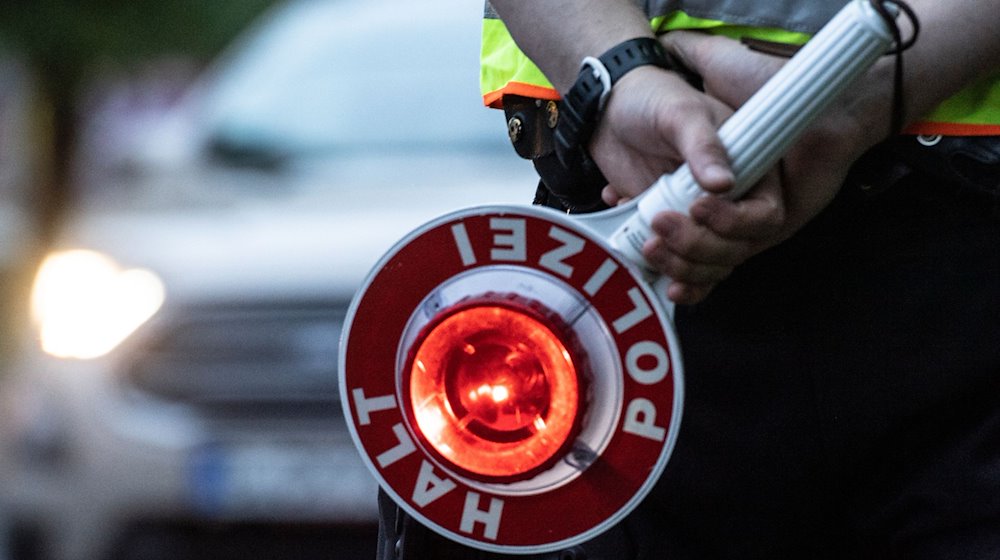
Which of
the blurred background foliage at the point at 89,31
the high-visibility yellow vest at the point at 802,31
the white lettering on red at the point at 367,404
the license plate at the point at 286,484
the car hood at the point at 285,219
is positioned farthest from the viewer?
the blurred background foliage at the point at 89,31

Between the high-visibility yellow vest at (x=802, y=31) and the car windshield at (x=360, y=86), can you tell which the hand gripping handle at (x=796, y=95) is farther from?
the car windshield at (x=360, y=86)

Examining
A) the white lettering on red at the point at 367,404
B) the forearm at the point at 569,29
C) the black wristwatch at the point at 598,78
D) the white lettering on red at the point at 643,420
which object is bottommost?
the white lettering on red at the point at 643,420

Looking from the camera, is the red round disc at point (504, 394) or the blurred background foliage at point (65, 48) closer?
the red round disc at point (504, 394)

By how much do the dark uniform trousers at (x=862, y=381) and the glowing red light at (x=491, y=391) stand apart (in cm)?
20

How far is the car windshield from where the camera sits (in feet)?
14.8

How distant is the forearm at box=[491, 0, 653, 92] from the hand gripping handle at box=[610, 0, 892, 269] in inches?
8.0

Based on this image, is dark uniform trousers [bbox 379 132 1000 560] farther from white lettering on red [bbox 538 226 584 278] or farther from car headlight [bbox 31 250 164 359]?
car headlight [bbox 31 250 164 359]

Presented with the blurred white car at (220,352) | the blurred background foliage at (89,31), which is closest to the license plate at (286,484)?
the blurred white car at (220,352)

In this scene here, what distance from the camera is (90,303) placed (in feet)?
13.5

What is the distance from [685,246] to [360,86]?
3.51m

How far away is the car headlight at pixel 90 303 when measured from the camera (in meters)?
4.07

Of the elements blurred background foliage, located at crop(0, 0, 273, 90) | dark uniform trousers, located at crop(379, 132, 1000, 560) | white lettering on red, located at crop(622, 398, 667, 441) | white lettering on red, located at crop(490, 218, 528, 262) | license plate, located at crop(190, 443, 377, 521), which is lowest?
license plate, located at crop(190, 443, 377, 521)

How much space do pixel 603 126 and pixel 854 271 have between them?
0.30 meters

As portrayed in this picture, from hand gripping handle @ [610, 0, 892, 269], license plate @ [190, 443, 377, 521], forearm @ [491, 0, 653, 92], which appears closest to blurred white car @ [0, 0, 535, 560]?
license plate @ [190, 443, 377, 521]
